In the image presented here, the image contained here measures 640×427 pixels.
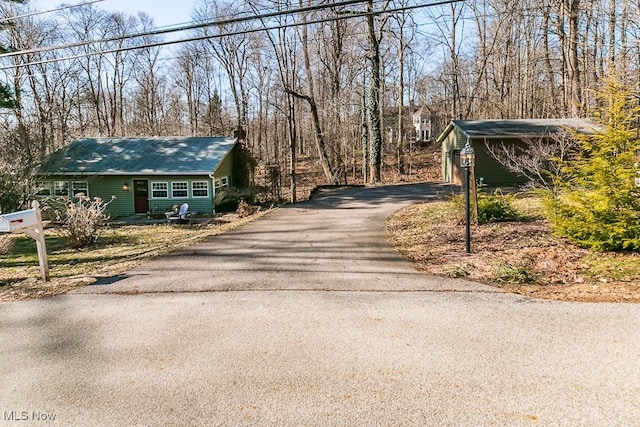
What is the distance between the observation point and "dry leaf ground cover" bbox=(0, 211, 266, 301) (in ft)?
24.2

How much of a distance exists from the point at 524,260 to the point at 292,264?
4287 mm

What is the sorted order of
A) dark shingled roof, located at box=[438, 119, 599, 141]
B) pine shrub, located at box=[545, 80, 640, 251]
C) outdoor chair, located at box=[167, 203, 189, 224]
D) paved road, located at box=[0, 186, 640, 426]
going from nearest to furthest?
paved road, located at box=[0, 186, 640, 426], pine shrub, located at box=[545, 80, 640, 251], outdoor chair, located at box=[167, 203, 189, 224], dark shingled roof, located at box=[438, 119, 599, 141]

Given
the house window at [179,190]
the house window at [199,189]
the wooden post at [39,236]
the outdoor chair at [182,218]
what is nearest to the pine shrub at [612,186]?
the wooden post at [39,236]

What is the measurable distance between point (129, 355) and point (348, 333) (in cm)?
230

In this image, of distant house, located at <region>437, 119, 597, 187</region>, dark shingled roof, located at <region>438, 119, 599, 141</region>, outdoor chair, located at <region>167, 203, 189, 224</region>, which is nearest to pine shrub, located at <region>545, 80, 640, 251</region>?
distant house, located at <region>437, 119, 597, 187</region>

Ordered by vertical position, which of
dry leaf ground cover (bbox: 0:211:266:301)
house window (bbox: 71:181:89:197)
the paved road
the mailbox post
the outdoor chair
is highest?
house window (bbox: 71:181:89:197)

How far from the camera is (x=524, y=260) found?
7.22 m

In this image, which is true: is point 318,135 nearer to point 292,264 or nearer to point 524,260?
point 292,264

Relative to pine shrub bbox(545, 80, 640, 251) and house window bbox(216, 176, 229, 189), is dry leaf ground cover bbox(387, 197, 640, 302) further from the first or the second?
house window bbox(216, 176, 229, 189)

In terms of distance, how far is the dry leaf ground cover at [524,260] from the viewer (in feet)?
19.0

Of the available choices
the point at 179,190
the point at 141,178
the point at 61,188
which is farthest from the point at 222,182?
the point at 61,188

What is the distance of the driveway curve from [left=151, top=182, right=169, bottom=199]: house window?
807 centimetres

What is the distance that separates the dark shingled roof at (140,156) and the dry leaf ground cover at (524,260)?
500 inches

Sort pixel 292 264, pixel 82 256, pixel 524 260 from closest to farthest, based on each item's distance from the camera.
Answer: pixel 524 260 < pixel 292 264 < pixel 82 256
